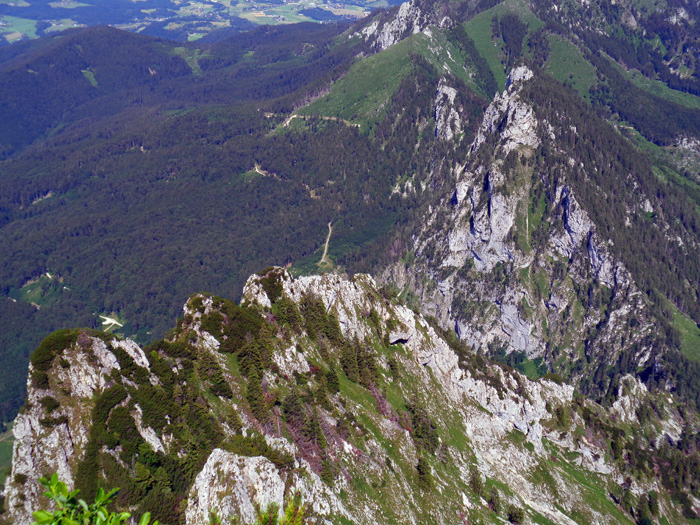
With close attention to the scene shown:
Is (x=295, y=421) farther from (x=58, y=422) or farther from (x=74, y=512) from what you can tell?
(x=74, y=512)

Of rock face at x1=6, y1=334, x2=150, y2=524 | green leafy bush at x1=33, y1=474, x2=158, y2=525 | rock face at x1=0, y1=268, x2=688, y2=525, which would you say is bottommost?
rock face at x1=0, y1=268, x2=688, y2=525

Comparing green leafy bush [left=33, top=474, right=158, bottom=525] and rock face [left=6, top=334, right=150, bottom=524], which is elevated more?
green leafy bush [left=33, top=474, right=158, bottom=525]

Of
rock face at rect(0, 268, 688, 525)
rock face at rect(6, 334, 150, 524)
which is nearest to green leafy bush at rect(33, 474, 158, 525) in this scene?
rock face at rect(0, 268, 688, 525)

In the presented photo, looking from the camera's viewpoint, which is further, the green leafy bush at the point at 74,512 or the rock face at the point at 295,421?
the rock face at the point at 295,421

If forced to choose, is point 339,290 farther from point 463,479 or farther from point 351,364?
point 463,479

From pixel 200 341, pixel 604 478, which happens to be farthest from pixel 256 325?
pixel 604 478

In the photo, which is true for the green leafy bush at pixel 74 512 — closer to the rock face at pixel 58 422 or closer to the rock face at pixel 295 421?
the rock face at pixel 295 421

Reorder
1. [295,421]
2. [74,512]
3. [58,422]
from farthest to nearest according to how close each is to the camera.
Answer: [295,421] → [58,422] → [74,512]

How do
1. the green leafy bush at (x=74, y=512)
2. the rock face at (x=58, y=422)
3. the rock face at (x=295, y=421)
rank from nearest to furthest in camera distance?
the green leafy bush at (x=74, y=512), the rock face at (x=58, y=422), the rock face at (x=295, y=421)

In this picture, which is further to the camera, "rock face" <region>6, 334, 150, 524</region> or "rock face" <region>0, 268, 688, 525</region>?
"rock face" <region>0, 268, 688, 525</region>

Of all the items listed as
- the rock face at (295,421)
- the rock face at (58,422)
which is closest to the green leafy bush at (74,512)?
the rock face at (295,421)

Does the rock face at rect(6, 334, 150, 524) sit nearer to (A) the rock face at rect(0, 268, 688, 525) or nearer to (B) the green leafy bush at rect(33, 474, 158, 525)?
(A) the rock face at rect(0, 268, 688, 525)

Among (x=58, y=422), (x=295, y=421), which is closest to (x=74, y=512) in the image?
(x=58, y=422)
